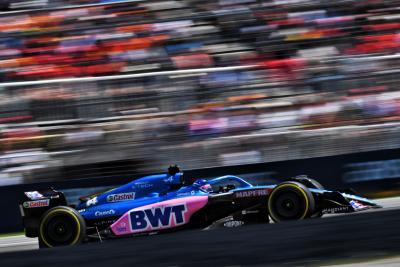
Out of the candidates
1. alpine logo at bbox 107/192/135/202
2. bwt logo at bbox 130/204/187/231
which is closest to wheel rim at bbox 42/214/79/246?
alpine logo at bbox 107/192/135/202

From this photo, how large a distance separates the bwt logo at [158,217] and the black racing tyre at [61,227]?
718 mm

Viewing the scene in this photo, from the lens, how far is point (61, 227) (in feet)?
29.8

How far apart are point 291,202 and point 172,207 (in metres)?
1.59

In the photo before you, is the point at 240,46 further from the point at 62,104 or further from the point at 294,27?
the point at 62,104

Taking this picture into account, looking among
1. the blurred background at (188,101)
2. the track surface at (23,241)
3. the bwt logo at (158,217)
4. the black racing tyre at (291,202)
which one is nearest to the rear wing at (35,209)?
the track surface at (23,241)

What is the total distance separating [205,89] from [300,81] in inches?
75.6

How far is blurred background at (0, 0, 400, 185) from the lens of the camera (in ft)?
40.4

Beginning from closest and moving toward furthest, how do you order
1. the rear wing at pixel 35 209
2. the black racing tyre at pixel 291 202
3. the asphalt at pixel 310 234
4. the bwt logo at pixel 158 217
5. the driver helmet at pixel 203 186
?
the asphalt at pixel 310 234
the black racing tyre at pixel 291 202
the bwt logo at pixel 158 217
the driver helmet at pixel 203 186
the rear wing at pixel 35 209

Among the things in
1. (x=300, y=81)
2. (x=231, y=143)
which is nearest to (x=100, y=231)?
(x=231, y=143)

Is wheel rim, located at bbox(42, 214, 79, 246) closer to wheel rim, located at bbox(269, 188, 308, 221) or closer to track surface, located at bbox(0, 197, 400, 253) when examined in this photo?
track surface, located at bbox(0, 197, 400, 253)

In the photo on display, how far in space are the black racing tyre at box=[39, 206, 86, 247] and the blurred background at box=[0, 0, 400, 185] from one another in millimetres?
3017

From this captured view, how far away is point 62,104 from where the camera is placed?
12.6 m

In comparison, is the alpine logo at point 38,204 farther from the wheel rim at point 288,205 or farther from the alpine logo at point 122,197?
the wheel rim at point 288,205

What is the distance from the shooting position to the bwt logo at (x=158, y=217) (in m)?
8.93
